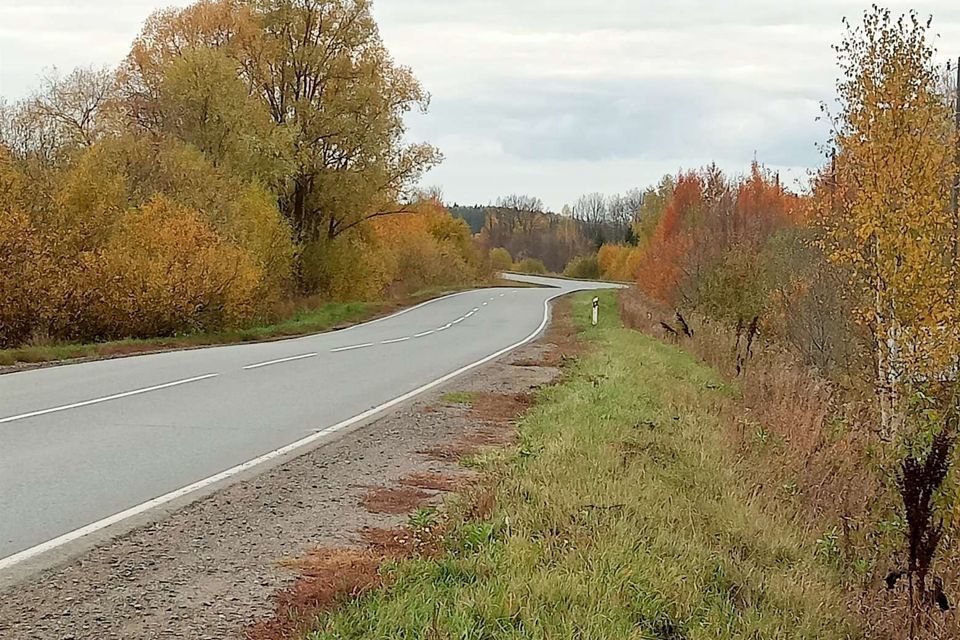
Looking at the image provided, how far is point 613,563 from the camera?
233 inches

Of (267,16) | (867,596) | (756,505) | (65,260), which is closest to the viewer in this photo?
(867,596)

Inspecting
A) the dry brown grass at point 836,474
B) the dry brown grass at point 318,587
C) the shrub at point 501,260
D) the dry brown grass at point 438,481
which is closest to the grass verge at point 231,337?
the dry brown grass at point 438,481

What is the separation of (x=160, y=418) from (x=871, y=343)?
13694 millimetres

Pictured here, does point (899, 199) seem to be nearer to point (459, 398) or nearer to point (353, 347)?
point (459, 398)

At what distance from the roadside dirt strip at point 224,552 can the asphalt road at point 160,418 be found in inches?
18.7

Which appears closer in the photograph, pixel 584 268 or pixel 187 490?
pixel 187 490

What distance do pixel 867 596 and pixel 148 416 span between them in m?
8.03

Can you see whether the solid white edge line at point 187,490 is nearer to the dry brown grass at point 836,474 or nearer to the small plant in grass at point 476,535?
the small plant in grass at point 476,535

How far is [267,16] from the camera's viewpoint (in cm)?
3703

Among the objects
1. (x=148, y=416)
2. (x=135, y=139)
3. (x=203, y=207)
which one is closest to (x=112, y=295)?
(x=203, y=207)

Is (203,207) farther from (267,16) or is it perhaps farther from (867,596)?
(867,596)

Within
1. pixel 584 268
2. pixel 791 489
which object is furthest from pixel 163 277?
pixel 584 268

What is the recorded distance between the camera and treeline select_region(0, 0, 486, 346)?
23.0 meters

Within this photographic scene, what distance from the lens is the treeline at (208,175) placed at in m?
23.0
